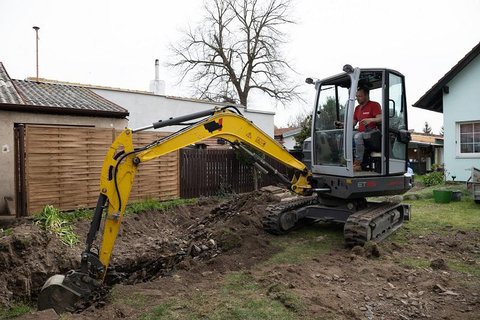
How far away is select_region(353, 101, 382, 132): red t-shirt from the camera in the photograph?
6.36 meters

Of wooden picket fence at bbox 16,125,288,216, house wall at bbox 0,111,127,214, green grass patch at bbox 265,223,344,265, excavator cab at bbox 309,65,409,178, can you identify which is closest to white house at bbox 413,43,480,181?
excavator cab at bbox 309,65,409,178

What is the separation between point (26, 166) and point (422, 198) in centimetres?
1064

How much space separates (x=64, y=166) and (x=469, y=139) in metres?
12.7

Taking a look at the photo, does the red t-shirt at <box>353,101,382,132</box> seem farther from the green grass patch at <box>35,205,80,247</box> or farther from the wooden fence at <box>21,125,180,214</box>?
the wooden fence at <box>21,125,180,214</box>

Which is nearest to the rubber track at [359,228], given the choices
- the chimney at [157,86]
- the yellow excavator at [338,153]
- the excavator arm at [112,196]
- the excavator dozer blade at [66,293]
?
the yellow excavator at [338,153]

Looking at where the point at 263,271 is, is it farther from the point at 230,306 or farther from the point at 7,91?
the point at 7,91

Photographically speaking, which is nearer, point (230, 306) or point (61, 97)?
point (230, 306)

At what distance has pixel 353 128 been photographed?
6328mm

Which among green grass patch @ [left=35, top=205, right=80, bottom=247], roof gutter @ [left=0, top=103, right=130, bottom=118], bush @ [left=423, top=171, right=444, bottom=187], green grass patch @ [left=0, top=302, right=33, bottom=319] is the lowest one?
green grass patch @ [left=0, top=302, right=33, bottom=319]

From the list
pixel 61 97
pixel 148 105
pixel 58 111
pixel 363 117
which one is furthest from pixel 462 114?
pixel 61 97

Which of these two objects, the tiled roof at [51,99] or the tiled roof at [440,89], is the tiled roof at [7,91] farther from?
the tiled roof at [440,89]

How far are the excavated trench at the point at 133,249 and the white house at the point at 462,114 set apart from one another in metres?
8.36

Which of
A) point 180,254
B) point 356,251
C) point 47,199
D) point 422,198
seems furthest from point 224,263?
point 422,198

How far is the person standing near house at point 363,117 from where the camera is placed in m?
6.28
